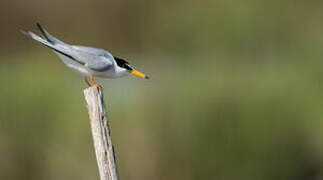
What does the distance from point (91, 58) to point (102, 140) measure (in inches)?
17.8

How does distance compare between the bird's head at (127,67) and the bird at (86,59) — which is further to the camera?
the bird's head at (127,67)

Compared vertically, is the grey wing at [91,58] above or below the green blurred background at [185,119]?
above

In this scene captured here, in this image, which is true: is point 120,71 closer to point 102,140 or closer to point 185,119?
point 102,140

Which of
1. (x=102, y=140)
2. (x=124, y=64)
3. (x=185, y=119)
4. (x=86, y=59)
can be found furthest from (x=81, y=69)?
(x=185, y=119)

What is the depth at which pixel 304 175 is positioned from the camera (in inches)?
172

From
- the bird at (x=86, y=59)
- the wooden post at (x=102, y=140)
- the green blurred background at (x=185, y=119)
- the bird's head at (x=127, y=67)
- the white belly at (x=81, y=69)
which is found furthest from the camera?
the green blurred background at (x=185, y=119)

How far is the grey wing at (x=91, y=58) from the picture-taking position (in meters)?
2.59

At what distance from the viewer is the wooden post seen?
2.30 m

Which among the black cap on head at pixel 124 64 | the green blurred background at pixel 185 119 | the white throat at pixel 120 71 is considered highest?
the black cap on head at pixel 124 64

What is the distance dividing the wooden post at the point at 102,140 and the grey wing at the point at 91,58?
273 millimetres

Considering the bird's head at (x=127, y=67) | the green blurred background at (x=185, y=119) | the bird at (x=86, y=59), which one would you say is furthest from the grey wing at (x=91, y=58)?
the green blurred background at (x=185, y=119)

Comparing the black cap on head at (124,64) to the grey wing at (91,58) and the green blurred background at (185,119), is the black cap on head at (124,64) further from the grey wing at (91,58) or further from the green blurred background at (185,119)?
the green blurred background at (185,119)

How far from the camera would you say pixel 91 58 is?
8.61 ft

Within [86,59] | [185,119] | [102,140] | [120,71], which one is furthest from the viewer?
[185,119]
